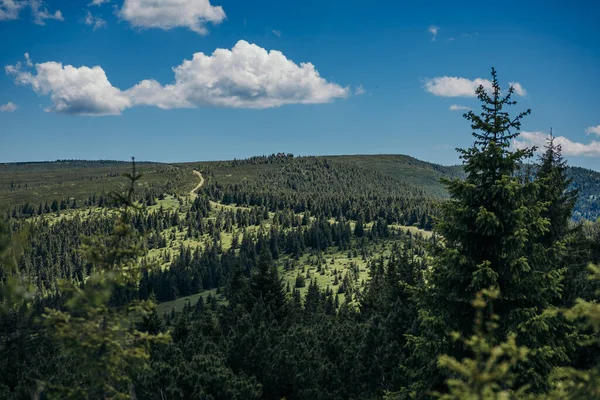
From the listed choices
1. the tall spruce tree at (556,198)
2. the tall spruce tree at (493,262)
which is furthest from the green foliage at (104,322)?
the tall spruce tree at (556,198)

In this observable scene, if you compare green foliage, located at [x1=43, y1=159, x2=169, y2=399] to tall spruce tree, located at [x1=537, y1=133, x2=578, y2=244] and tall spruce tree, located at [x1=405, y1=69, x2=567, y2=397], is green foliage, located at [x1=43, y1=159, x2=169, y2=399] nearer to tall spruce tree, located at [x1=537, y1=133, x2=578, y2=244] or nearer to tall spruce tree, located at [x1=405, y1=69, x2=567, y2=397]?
tall spruce tree, located at [x1=405, y1=69, x2=567, y2=397]

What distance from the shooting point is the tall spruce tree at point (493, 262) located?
15.1 m

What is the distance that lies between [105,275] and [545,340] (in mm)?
14944

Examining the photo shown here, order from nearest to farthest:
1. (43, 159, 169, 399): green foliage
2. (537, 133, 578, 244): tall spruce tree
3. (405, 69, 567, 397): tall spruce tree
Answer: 1. (43, 159, 169, 399): green foliage
2. (405, 69, 567, 397): tall spruce tree
3. (537, 133, 578, 244): tall spruce tree

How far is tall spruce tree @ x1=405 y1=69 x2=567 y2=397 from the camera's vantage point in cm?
1515

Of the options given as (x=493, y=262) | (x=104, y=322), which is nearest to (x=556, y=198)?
(x=493, y=262)

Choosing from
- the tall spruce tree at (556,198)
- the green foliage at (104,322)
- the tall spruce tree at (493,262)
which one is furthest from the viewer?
the tall spruce tree at (556,198)

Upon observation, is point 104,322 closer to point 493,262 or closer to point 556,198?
point 493,262

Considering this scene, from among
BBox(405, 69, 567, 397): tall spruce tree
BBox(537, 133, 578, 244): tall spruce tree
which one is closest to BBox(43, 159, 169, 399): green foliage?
BBox(405, 69, 567, 397): tall spruce tree

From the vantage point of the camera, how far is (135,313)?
40.8 feet

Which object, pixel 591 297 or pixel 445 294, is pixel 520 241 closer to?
pixel 445 294

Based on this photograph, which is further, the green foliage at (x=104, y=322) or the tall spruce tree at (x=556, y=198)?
the tall spruce tree at (x=556, y=198)

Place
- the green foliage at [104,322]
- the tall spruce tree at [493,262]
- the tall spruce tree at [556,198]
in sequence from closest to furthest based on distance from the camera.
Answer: the green foliage at [104,322] < the tall spruce tree at [493,262] < the tall spruce tree at [556,198]

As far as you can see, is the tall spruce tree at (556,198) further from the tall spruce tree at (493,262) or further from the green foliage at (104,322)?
the green foliage at (104,322)
